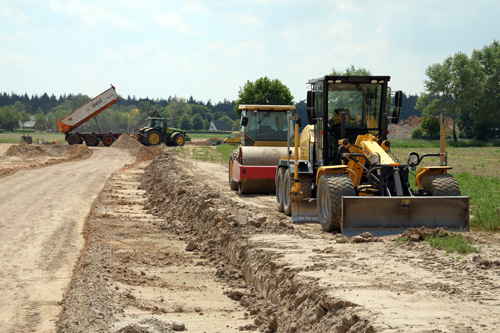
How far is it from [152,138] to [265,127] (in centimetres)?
3531

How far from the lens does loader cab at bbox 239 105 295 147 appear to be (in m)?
19.6

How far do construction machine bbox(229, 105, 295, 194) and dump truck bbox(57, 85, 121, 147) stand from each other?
34554 mm

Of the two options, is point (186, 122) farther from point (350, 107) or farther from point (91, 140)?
point (350, 107)

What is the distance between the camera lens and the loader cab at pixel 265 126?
19.6m

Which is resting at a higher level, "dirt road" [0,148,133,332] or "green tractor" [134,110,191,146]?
"green tractor" [134,110,191,146]

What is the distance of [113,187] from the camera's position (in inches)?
918

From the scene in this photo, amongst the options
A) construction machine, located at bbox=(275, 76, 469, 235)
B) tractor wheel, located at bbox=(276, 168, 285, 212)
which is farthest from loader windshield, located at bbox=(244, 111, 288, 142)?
construction machine, located at bbox=(275, 76, 469, 235)

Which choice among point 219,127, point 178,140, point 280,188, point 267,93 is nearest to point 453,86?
point 267,93

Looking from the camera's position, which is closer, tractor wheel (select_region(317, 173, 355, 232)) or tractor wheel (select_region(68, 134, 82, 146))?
tractor wheel (select_region(317, 173, 355, 232))

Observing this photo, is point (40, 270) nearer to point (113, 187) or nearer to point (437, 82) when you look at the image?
point (113, 187)

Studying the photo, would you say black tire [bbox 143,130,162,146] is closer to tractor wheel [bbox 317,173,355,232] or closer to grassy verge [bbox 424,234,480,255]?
tractor wheel [bbox 317,173,355,232]

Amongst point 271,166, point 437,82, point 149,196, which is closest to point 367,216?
point 271,166

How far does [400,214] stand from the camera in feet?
34.5

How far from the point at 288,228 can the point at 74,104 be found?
164712 millimetres
